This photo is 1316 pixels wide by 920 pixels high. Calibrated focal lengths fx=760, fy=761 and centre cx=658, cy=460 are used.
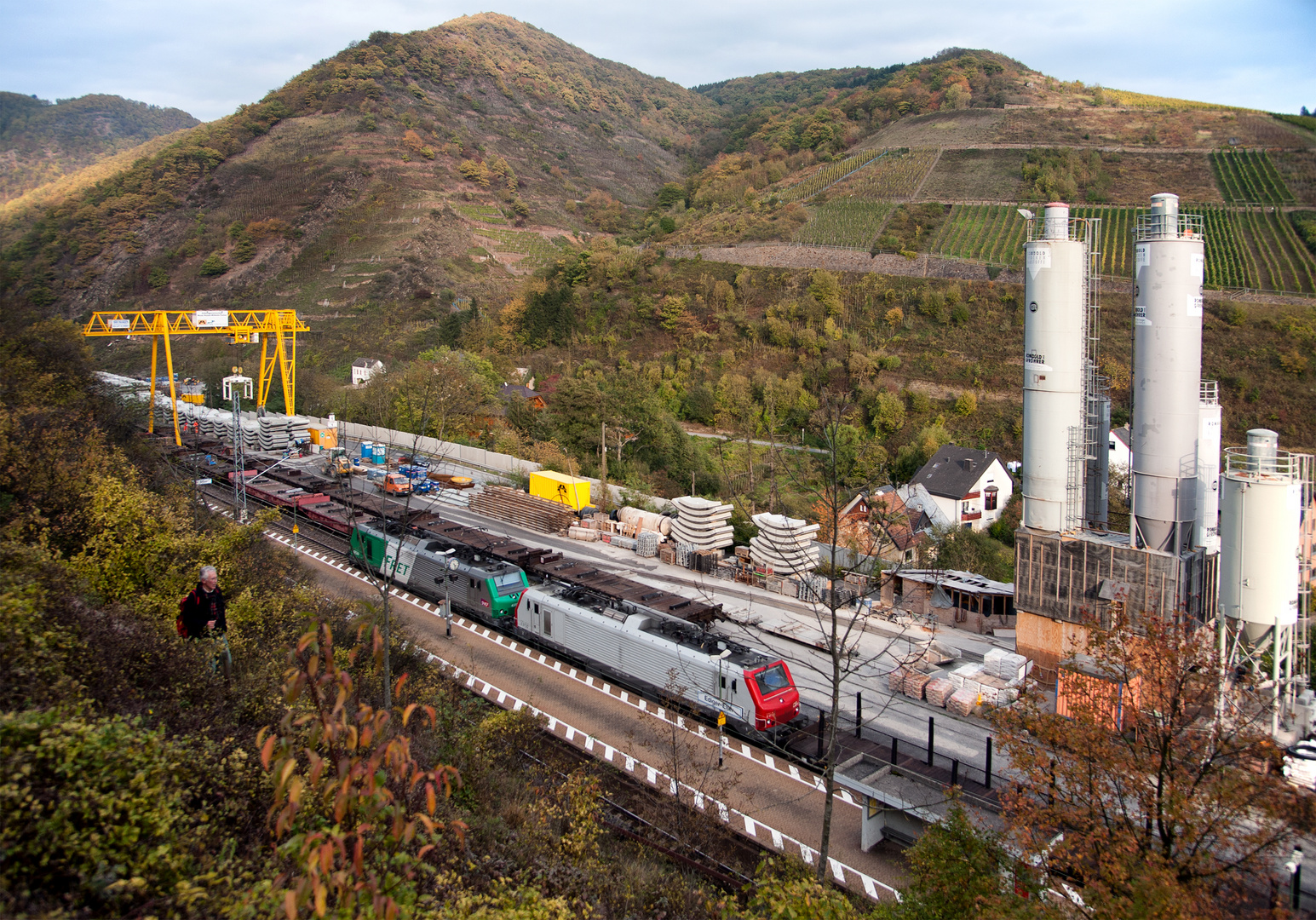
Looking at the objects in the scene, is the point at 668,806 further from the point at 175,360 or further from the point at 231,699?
the point at 175,360

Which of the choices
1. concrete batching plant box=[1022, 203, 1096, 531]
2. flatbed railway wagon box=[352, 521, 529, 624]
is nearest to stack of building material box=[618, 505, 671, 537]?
flatbed railway wagon box=[352, 521, 529, 624]

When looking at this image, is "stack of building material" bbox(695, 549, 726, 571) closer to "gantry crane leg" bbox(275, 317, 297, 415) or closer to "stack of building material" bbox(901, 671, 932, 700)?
"stack of building material" bbox(901, 671, 932, 700)

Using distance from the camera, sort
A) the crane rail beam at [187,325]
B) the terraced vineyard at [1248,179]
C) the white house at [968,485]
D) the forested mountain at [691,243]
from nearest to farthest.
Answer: the white house at [968,485] → the crane rail beam at [187,325] → the forested mountain at [691,243] → the terraced vineyard at [1248,179]

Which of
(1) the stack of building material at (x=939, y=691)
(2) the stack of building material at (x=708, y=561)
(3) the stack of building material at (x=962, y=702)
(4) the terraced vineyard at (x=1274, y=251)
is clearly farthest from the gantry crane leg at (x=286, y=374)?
(4) the terraced vineyard at (x=1274, y=251)

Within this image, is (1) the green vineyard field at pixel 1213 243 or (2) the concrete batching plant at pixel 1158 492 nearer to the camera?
(2) the concrete batching plant at pixel 1158 492

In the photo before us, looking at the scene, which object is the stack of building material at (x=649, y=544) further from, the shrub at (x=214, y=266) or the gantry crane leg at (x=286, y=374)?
the shrub at (x=214, y=266)

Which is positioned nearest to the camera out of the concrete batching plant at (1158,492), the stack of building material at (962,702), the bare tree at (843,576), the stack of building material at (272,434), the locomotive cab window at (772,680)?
the bare tree at (843,576)

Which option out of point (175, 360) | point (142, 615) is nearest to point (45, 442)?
point (142, 615)
